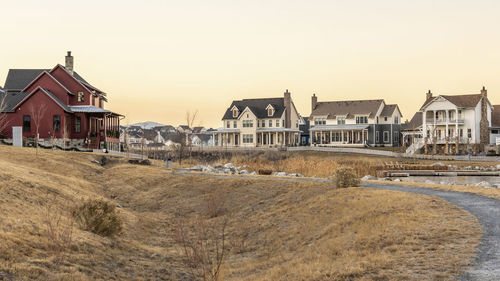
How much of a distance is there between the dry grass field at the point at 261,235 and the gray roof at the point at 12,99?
28142 millimetres

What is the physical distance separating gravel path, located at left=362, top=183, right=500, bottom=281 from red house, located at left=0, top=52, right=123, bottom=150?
129 ft

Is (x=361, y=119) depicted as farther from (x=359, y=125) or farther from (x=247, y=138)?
(x=247, y=138)

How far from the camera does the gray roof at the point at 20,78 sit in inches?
2185

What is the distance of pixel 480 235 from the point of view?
1247cm

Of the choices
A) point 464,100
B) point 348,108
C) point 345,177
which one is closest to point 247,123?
point 348,108

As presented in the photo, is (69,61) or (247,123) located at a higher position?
(69,61)

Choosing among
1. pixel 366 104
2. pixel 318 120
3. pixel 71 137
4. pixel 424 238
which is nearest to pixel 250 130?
pixel 318 120

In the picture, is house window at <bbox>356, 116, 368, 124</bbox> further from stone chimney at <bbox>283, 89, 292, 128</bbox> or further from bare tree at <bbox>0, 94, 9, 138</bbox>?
bare tree at <bbox>0, 94, 9, 138</bbox>

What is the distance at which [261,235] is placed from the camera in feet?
61.2

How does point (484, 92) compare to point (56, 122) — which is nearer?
point (56, 122)

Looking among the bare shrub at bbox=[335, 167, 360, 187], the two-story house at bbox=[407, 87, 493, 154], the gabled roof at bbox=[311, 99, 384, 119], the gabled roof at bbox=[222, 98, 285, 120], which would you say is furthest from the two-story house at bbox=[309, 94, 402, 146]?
the bare shrub at bbox=[335, 167, 360, 187]

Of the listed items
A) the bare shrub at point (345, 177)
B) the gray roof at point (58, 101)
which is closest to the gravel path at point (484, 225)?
the bare shrub at point (345, 177)

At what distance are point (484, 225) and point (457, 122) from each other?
191ft

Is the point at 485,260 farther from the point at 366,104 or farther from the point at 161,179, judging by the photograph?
the point at 366,104
